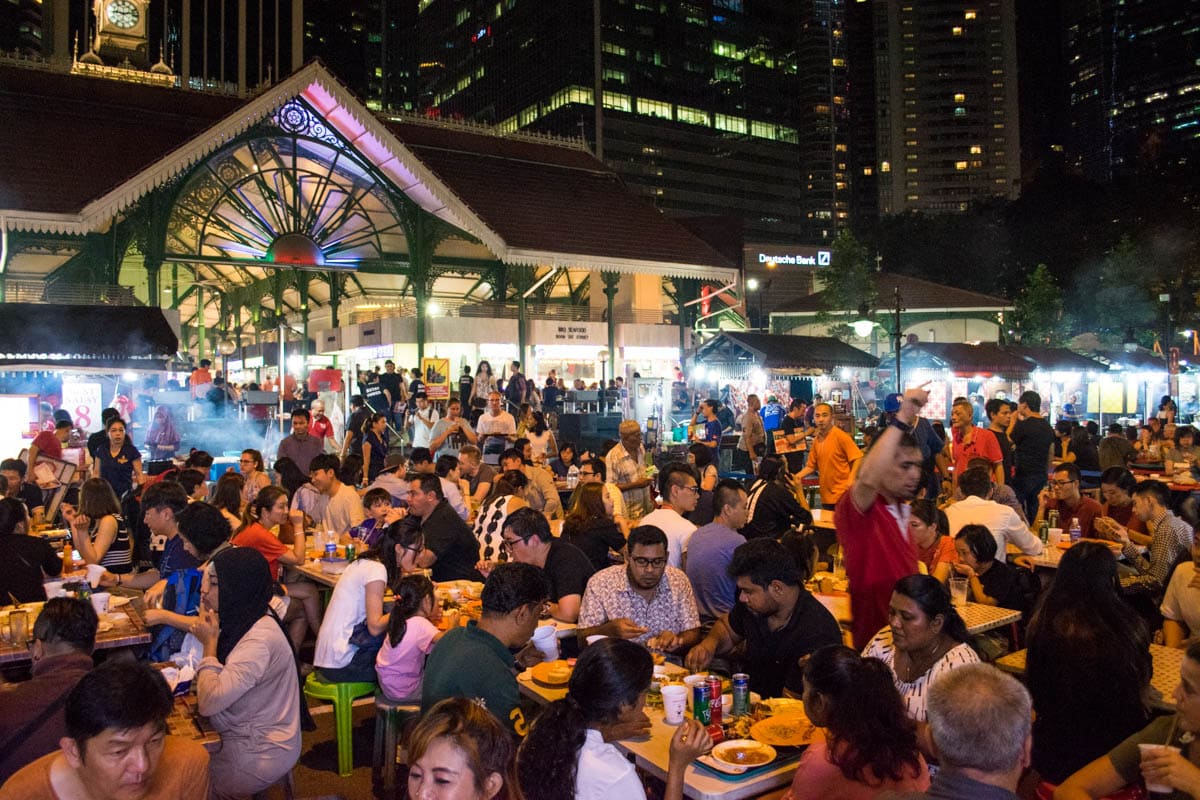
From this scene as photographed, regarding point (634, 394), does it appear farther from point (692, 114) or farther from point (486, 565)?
point (692, 114)

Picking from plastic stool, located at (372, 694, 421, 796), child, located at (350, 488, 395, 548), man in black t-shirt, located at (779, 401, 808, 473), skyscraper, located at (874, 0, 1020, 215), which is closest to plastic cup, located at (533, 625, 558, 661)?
plastic stool, located at (372, 694, 421, 796)

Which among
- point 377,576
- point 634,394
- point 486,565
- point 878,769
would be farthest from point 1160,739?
point 634,394

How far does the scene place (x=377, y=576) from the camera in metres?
5.62

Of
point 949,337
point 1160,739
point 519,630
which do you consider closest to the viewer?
point 1160,739

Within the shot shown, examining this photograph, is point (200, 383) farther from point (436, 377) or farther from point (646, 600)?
point (646, 600)

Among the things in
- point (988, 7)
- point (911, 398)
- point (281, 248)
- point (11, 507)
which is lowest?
point (11, 507)

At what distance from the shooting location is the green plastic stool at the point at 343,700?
18.9ft

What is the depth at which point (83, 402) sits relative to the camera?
16641 millimetres

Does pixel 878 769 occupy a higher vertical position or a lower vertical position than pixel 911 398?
lower

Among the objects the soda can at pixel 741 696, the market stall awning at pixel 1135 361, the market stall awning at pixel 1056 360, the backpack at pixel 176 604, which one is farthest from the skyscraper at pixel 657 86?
the soda can at pixel 741 696

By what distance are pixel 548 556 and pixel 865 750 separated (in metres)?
3.44

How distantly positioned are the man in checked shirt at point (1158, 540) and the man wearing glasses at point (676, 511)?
139 inches

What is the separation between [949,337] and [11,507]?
3989 cm

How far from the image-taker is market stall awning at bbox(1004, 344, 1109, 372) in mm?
26562
